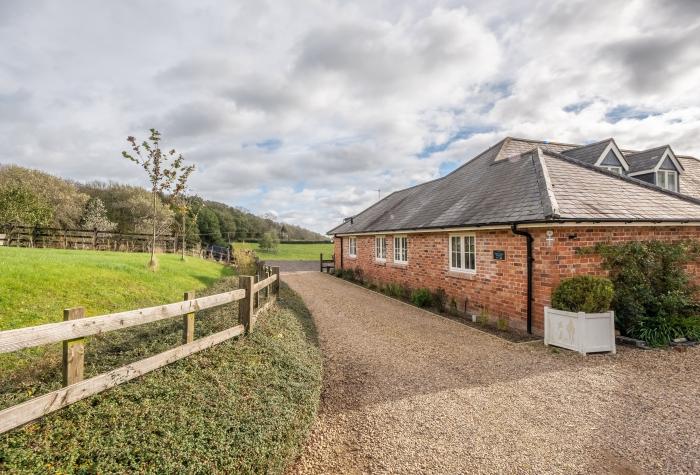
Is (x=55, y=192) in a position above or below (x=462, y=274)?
above

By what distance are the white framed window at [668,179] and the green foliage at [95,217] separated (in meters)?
46.0

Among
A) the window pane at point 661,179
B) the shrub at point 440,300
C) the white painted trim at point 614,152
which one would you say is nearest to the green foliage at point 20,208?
the shrub at point 440,300

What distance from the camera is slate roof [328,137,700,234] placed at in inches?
343

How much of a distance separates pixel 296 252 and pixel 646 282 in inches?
1875

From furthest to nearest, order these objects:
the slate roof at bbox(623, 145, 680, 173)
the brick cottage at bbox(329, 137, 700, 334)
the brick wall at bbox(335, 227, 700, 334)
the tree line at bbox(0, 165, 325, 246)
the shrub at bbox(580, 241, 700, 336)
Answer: the tree line at bbox(0, 165, 325, 246) → the slate roof at bbox(623, 145, 680, 173) → the brick cottage at bbox(329, 137, 700, 334) → the brick wall at bbox(335, 227, 700, 334) → the shrub at bbox(580, 241, 700, 336)

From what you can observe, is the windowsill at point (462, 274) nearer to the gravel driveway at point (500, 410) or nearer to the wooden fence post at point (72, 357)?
the gravel driveway at point (500, 410)

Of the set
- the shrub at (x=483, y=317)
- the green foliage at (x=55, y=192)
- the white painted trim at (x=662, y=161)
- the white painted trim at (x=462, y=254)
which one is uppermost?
the green foliage at (x=55, y=192)

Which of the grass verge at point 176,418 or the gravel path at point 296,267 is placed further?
the gravel path at point 296,267

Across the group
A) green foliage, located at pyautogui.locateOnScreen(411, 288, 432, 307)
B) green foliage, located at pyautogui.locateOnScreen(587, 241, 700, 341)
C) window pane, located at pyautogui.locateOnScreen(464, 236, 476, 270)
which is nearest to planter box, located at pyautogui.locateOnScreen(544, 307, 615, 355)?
green foliage, located at pyautogui.locateOnScreen(587, 241, 700, 341)

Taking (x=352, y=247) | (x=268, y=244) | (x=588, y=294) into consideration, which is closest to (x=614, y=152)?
(x=588, y=294)

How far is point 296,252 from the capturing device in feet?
175

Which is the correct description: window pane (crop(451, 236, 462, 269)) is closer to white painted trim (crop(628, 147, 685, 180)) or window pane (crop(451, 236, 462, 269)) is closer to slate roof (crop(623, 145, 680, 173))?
white painted trim (crop(628, 147, 685, 180))

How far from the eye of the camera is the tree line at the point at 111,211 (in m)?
24.9

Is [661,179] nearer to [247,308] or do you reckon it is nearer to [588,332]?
[588,332]
